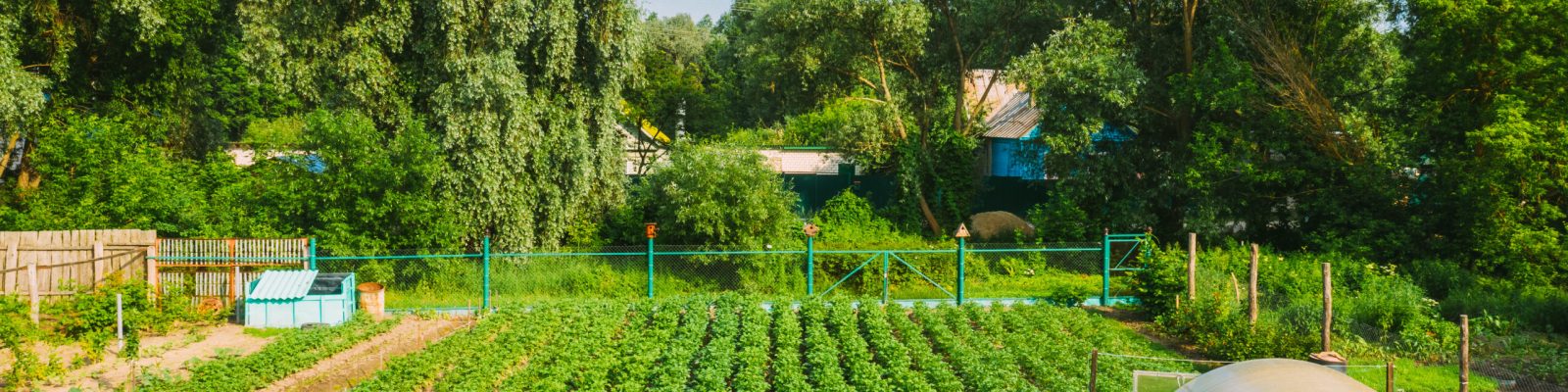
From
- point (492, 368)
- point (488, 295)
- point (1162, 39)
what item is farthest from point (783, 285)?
point (1162, 39)

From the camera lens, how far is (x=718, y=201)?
22.7 m

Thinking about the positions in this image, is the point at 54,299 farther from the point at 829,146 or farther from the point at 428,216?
the point at 829,146

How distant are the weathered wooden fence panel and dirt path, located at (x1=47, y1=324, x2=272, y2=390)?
179 centimetres

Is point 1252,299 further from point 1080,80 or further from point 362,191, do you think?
point 362,191

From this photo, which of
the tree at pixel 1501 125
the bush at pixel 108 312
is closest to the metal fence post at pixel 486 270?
the bush at pixel 108 312

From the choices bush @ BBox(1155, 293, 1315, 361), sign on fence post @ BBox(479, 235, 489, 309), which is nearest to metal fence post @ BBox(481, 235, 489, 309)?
sign on fence post @ BBox(479, 235, 489, 309)

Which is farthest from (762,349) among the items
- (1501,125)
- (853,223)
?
(1501,125)

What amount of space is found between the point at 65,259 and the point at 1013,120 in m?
24.4

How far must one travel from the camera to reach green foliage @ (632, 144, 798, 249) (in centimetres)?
2250

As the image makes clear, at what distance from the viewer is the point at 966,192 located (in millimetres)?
29125

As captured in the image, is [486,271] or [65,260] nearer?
[65,260]

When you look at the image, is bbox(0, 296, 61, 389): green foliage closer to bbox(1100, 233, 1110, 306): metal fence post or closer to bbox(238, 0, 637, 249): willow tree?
bbox(238, 0, 637, 249): willow tree

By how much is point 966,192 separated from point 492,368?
59.0 ft

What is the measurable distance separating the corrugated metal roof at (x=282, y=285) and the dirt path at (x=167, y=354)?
0.69m
